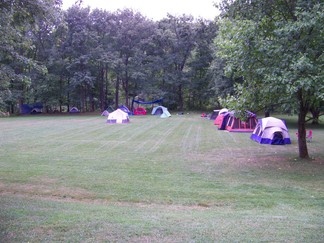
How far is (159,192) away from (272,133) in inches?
367

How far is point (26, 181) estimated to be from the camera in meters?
7.73

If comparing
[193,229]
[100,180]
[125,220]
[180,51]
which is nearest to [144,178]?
[100,180]

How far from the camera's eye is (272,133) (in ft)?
47.9

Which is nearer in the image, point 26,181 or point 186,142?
point 26,181

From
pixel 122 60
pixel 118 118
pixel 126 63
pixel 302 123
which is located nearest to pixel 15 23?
pixel 302 123

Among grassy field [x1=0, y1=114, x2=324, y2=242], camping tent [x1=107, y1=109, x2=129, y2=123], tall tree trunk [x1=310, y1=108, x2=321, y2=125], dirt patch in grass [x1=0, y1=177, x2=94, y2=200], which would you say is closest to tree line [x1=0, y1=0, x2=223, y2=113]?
camping tent [x1=107, y1=109, x2=129, y2=123]

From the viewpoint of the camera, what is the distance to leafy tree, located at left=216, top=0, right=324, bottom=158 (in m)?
7.98

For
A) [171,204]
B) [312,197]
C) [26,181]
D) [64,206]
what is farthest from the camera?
[26,181]

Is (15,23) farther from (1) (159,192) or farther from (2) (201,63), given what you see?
(2) (201,63)

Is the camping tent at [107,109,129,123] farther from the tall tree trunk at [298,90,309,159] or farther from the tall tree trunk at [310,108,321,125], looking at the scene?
the tall tree trunk at [298,90,309,159]

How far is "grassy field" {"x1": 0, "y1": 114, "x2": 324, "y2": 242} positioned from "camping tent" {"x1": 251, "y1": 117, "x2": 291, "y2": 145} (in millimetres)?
949

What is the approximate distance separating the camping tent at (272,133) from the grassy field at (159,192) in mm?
949

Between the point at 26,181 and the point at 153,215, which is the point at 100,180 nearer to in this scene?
the point at 26,181

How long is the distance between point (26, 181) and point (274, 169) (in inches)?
273
